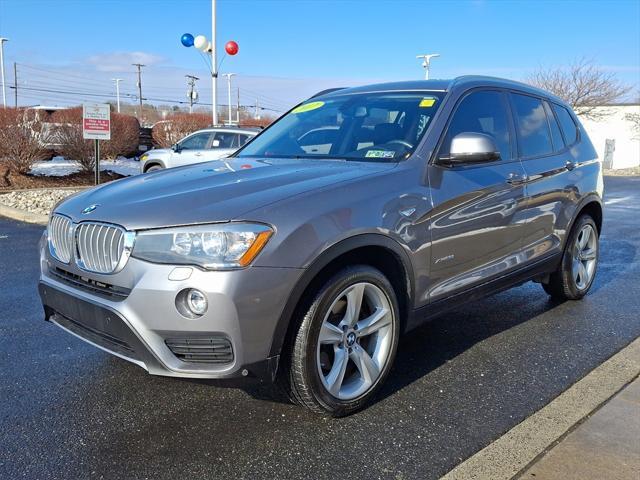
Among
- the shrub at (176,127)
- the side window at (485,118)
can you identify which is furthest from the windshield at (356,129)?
the shrub at (176,127)

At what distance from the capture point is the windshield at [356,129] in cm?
351

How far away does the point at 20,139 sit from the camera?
13.9 m

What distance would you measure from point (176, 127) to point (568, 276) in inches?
777

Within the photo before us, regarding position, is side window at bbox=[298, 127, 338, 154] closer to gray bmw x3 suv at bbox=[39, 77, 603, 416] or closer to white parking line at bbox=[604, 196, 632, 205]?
gray bmw x3 suv at bbox=[39, 77, 603, 416]

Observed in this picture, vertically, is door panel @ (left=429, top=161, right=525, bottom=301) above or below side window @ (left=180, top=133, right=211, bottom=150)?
below

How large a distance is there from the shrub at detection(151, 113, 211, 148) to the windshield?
61.0 ft

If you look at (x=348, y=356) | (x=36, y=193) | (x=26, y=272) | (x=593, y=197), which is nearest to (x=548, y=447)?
(x=348, y=356)

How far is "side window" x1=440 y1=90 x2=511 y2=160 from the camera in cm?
369

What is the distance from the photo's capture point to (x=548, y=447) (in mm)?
2676

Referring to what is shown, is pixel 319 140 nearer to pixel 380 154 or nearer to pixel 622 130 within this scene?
pixel 380 154

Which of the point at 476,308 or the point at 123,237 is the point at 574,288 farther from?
the point at 123,237

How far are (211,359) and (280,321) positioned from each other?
0.35 metres

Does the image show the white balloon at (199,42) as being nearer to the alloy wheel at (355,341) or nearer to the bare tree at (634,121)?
the alloy wheel at (355,341)

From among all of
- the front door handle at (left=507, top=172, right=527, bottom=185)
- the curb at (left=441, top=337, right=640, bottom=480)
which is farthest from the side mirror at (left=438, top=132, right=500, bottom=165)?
the curb at (left=441, top=337, right=640, bottom=480)
